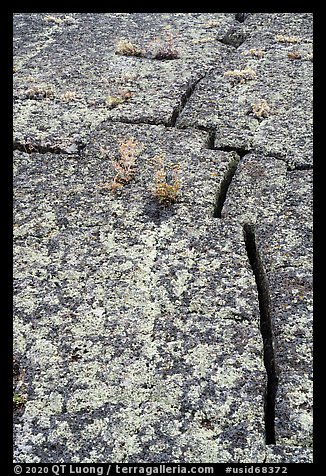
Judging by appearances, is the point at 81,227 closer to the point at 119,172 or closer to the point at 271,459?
the point at 119,172

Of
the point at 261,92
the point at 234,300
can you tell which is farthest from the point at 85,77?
the point at 234,300

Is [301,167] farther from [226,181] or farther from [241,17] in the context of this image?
[241,17]

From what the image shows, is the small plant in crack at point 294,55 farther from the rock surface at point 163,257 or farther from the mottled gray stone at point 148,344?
the mottled gray stone at point 148,344

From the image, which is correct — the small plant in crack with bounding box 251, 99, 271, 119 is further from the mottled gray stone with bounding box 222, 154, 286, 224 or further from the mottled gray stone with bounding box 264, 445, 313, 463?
the mottled gray stone with bounding box 264, 445, 313, 463

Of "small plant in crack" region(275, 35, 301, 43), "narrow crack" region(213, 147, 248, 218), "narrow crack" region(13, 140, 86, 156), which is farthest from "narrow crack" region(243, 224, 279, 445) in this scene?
"small plant in crack" region(275, 35, 301, 43)

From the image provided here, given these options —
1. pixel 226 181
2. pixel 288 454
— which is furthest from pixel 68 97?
pixel 288 454
